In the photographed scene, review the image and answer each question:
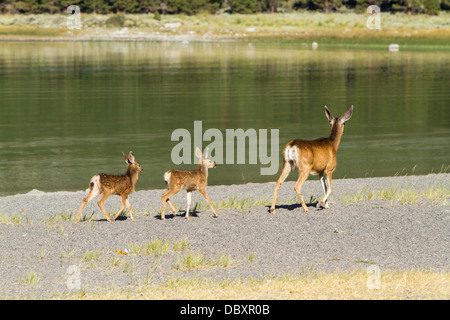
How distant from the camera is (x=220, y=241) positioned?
42.6 feet

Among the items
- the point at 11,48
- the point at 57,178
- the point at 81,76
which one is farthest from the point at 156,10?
the point at 57,178

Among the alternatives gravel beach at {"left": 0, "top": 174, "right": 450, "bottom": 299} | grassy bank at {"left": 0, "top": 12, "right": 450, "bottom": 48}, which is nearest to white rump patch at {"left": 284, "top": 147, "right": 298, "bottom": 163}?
gravel beach at {"left": 0, "top": 174, "right": 450, "bottom": 299}

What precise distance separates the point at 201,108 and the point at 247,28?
212 feet

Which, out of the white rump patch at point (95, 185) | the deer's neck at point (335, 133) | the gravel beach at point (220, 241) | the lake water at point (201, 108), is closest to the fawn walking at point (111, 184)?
the white rump patch at point (95, 185)

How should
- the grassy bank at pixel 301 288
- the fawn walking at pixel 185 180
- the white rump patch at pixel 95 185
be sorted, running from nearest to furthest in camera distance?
the grassy bank at pixel 301 288
the white rump patch at pixel 95 185
the fawn walking at pixel 185 180

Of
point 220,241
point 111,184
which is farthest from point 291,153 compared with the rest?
point 111,184

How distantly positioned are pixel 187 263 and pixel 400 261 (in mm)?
3210

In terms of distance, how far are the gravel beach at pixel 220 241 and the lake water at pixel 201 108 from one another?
5.50 meters

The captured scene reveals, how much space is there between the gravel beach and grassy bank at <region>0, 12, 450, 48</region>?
7455 cm

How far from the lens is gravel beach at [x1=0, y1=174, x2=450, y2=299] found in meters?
11.0

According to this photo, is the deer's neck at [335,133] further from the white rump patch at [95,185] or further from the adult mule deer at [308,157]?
the white rump patch at [95,185]

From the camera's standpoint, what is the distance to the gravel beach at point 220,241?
1098cm

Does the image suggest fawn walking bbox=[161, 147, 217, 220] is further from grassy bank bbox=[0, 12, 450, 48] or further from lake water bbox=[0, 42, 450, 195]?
grassy bank bbox=[0, 12, 450, 48]
